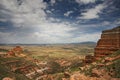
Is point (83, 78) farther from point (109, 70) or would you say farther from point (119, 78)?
point (119, 78)

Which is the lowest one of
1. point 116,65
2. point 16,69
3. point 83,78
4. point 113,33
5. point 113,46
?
point 16,69

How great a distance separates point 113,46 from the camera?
4518 inches

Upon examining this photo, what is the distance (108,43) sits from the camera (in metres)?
119

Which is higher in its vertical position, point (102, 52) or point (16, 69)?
point (102, 52)

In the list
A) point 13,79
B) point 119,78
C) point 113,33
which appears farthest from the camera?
point 113,33

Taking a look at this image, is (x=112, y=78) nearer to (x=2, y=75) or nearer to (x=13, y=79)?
(x=13, y=79)

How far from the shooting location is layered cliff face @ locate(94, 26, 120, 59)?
11381 centimetres

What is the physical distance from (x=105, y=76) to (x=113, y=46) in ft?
170

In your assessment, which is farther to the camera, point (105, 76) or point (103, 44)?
point (103, 44)

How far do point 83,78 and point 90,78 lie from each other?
3075 mm

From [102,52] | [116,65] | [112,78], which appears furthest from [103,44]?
[112,78]

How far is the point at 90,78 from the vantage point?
7125 centimetres

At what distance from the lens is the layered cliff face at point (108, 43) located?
113812 millimetres

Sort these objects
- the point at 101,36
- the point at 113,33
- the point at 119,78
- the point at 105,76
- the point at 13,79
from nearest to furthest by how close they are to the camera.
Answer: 1. the point at 119,78
2. the point at 105,76
3. the point at 13,79
4. the point at 113,33
5. the point at 101,36
